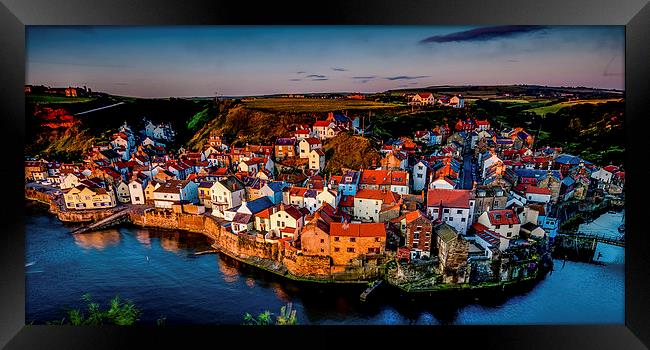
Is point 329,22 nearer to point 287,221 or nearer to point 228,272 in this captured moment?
point 287,221

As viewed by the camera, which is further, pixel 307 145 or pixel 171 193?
pixel 171 193

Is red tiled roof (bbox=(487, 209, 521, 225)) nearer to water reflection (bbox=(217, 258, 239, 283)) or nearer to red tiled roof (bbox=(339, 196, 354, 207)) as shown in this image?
red tiled roof (bbox=(339, 196, 354, 207))

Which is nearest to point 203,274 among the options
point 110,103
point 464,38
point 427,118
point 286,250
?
point 286,250

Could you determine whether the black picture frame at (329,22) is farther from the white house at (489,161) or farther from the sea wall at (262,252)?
the white house at (489,161)

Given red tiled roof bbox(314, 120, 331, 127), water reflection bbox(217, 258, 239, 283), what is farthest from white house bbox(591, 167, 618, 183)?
water reflection bbox(217, 258, 239, 283)

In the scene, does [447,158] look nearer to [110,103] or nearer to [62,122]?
[110,103]

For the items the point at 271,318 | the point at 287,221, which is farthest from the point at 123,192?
the point at 271,318
